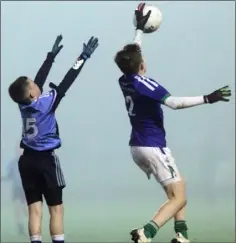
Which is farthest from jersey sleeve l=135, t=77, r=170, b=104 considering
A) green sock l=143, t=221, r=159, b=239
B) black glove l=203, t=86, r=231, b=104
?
green sock l=143, t=221, r=159, b=239

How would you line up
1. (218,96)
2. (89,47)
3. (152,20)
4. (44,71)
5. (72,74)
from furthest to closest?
(152,20) < (44,71) < (89,47) < (72,74) < (218,96)

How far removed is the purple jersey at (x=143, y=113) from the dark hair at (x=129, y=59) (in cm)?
5

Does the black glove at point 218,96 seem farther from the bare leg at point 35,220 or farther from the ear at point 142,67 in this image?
the bare leg at point 35,220

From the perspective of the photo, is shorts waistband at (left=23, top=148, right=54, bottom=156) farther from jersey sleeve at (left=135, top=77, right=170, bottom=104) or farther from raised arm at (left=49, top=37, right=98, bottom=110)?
jersey sleeve at (left=135, top=77, right=170, bottom=104)

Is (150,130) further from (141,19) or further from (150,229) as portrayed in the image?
(141,19)

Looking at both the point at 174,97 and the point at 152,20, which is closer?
the point at 174,97

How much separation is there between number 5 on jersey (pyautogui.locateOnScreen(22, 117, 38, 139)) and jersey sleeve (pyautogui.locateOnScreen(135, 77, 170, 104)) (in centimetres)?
74

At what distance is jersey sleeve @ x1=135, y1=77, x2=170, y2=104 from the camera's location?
4.98m

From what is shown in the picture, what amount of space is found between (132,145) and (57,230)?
77 centimetres

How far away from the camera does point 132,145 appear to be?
5215 mm

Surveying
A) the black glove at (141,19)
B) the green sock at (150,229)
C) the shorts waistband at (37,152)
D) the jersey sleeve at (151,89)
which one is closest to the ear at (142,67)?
the jersey sleeve at (151,89)

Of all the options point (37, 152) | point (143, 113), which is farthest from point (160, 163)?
point (37, 152)

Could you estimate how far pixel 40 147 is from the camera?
203 inches

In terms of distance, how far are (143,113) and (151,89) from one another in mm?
209
